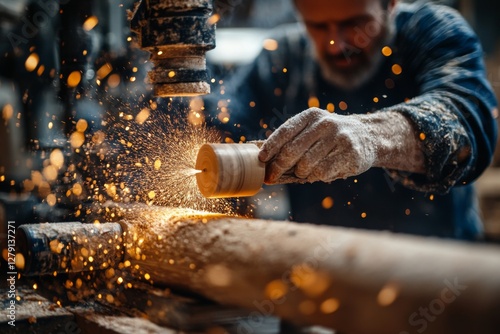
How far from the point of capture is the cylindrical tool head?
1.84 m

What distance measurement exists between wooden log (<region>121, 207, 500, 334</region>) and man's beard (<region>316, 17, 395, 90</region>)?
1.63 metres

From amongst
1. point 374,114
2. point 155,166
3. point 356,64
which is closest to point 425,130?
point 374,114

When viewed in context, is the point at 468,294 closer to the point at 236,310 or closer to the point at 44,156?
the point at 236,310

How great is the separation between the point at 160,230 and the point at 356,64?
1.72m

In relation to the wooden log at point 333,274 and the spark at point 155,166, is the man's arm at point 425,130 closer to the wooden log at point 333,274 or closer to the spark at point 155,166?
the wooden log at point 333,274

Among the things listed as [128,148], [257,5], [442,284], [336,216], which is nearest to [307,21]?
[336,216]

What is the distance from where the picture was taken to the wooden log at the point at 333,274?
40.8 inches

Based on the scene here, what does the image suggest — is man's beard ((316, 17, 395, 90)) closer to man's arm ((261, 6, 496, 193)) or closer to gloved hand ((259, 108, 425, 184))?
man's arm ((261, 6, 496, 193))

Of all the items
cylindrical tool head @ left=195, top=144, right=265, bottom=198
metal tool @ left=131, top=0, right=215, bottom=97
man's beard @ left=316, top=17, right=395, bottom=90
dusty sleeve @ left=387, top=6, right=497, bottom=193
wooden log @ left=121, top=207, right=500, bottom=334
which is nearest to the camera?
wooden log @ left=121, top=207, right=500, bottom=334

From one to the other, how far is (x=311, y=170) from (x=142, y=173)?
0.79 meters

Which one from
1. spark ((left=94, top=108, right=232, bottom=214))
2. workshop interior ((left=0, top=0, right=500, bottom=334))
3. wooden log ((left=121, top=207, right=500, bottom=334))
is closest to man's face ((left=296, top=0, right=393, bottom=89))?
workshop interior ((left=0, top=0, right=500, bottom=334))

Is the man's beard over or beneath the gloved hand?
Result: over

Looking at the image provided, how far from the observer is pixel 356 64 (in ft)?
10.1

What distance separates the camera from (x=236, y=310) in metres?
1.45
